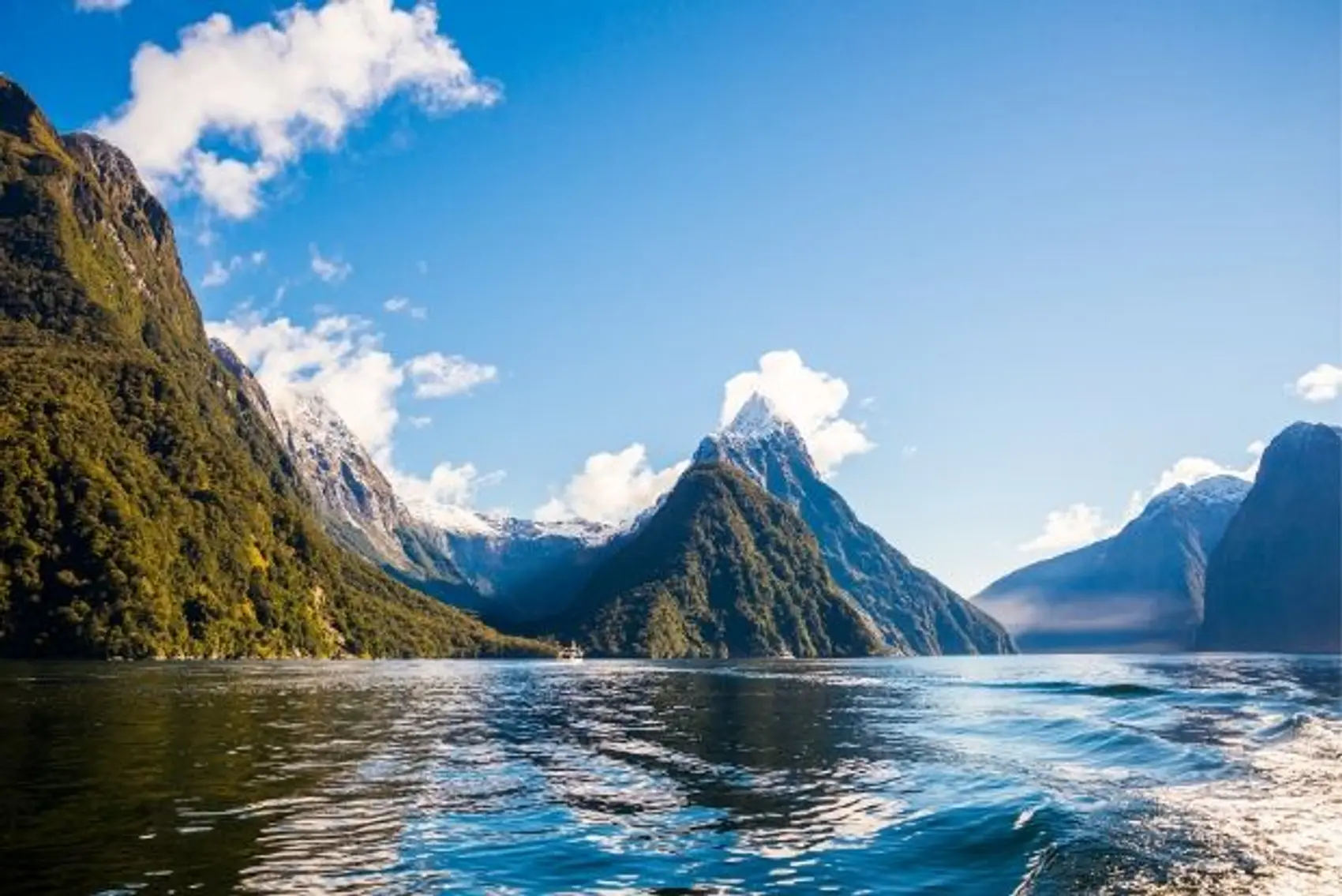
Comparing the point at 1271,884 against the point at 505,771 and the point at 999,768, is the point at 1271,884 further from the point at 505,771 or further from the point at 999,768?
the point at 505,771

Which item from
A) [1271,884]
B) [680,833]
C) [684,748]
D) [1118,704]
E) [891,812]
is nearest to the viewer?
[1271,884]

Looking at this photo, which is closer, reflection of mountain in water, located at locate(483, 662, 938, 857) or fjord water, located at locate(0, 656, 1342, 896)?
fjord water, located at locate(0, 656, 1342, 896)

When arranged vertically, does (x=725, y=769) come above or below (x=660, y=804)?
below

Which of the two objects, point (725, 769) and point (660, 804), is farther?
point (725, 769)

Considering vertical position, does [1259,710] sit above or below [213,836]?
below

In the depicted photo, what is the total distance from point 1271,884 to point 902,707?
6452 centimetres

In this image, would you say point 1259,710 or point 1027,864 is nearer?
point 1027,864

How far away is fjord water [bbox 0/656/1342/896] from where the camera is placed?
21.0m

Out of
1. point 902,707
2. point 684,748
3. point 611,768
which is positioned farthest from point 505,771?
point 902,707

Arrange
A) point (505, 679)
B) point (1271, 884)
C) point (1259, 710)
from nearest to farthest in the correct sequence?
1. point (1271, 884)
2. point (1259, 710)
3. point (505, 679)

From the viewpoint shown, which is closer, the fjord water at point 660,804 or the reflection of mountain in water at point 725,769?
the fjord water at point 660,804

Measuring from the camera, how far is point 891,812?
1160 inches

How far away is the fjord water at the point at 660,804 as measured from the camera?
21.0m

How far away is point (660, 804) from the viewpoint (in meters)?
31.0
